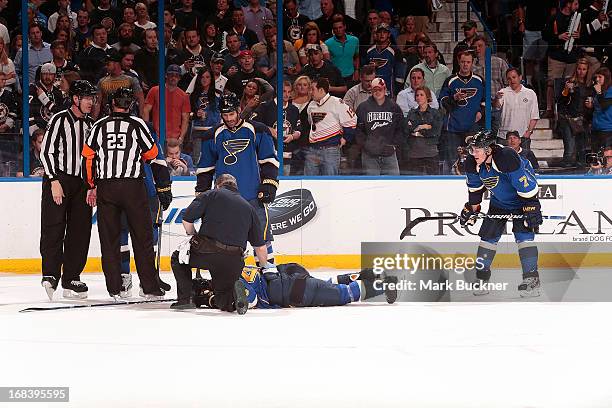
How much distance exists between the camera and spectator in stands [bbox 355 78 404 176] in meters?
11.5

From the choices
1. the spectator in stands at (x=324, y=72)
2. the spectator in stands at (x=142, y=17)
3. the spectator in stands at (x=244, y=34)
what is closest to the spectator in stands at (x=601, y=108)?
the spectator in stands at (x=324, y=72)

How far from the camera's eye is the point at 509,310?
8.38m

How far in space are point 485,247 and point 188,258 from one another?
2424mm

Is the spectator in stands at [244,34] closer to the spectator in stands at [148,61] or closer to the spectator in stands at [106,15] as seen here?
the spectator in stands at [148,61]

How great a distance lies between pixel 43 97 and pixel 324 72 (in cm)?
273

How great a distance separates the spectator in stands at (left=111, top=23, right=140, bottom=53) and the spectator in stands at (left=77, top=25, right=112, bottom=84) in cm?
10

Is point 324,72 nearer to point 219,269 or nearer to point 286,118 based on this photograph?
point 286,118

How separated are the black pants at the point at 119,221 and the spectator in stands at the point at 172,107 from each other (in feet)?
9.19

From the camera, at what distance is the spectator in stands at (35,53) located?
11.5m

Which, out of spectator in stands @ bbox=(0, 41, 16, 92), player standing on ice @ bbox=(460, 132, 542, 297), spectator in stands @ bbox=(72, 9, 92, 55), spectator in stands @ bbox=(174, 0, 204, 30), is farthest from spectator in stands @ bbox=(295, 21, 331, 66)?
player standing on ice @ bbox=(460, 132, 542, 297)

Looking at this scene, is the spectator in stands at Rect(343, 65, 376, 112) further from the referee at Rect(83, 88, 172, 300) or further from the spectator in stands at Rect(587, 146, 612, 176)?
the referee at Rect(83, 88, 172, 300)

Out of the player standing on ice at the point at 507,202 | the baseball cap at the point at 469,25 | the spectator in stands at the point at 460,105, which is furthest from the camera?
the baseball cap at the point at 469,25

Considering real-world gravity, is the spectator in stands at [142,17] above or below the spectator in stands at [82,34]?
above

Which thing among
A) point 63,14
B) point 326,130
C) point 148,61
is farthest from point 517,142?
point 63,14
